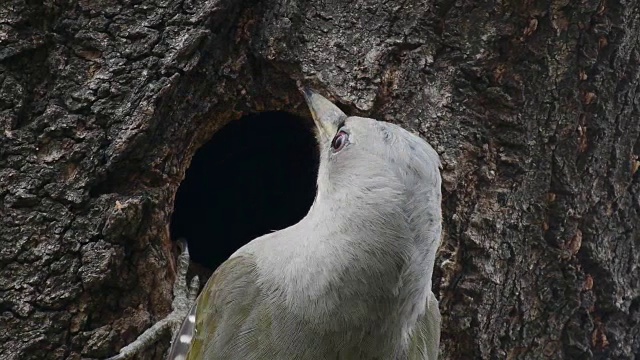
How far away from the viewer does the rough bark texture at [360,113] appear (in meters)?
3.05

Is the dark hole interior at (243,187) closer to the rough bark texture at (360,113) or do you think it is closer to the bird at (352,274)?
the rough bark texture at (360,113)

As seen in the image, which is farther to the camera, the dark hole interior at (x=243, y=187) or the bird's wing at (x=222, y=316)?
the dark hole interior at (x=243, y=187)

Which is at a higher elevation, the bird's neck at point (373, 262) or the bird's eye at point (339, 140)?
the bird's eye at point (339, 140)

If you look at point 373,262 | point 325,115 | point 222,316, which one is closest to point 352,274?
point 373,262

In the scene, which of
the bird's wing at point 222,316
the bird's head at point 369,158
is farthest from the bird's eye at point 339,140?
the bird's wing at point 222,316

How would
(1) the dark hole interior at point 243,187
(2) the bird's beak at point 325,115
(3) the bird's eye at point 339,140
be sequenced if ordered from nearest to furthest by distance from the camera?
(3) the bird's eye at point 339,140 < (2) the bird's beak at point 325,115 < (1) the dark hole interior at point 243,187

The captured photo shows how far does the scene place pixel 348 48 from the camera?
343cm

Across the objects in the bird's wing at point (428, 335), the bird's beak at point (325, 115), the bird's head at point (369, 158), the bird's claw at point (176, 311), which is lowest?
the bird's wing at point (428, 335)

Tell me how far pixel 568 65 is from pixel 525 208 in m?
0.59

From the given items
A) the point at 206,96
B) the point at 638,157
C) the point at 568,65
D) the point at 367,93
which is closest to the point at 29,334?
the point at 206,96

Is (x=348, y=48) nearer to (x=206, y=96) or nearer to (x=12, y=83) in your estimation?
(x=206, y=96)

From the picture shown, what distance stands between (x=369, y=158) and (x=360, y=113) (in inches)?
15.5

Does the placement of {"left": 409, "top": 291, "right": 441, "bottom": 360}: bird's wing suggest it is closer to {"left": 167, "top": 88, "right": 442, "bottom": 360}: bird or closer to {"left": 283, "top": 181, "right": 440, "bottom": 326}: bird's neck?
{"left": 167, "top": 88, "right": 442, "bottom": 360}: bird

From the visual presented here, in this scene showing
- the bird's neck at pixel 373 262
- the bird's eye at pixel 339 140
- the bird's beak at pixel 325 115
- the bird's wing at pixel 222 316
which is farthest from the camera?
the bird's beak at pixel 325 115
